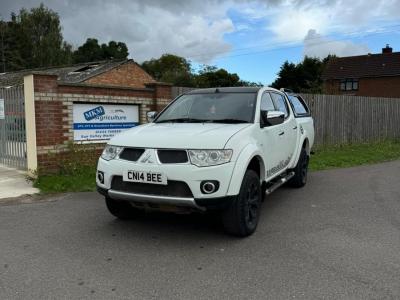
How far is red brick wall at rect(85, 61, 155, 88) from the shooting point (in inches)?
1037

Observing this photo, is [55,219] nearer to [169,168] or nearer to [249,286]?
[169,168]

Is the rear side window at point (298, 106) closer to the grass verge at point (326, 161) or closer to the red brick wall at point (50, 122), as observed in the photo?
the grass verge at point (326, 161)

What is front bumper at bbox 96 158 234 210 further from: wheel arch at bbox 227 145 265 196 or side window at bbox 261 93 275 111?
side window at bbox 261 93 275 111

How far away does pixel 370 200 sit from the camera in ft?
23.4

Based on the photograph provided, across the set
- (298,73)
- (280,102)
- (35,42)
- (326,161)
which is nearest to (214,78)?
(298,73)

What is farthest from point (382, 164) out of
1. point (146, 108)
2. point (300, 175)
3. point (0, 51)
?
point (0, 51)

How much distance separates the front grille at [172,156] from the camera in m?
4.64

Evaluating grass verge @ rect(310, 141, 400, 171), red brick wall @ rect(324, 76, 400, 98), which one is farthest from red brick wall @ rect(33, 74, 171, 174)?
red brick wall @ rect(324, 76, 400, 98)

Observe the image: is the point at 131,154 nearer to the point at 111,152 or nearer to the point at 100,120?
the point at 111,152

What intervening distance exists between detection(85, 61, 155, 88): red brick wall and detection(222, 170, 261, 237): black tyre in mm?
20678

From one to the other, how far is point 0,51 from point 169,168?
56.0 m

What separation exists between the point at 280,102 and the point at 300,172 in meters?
1.60

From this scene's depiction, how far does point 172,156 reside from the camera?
4684 millimetres

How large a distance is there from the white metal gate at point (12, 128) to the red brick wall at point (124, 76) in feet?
46.9
